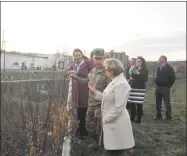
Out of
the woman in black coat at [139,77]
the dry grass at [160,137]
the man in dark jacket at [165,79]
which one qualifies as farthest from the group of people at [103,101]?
the man in dark jacket at [165,79]

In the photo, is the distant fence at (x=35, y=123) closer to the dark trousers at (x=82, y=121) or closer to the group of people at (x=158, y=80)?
the dark trousers at (x=82, y=121)

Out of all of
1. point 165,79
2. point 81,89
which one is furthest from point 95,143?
point 165,79

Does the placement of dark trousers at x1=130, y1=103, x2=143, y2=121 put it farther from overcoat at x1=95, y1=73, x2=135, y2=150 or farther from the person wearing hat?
overcoat at x1=95, y1=73, x2=135, y2=150

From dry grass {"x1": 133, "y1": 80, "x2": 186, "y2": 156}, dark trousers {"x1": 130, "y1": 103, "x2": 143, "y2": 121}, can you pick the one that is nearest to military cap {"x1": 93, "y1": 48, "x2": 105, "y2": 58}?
dry grass {"x1": 133, "y1": 80, "x2": 186, "y2": 156}

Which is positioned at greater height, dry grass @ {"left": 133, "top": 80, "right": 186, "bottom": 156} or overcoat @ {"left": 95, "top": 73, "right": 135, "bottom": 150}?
overcoat @ {"left": 95, "top": 73, "right": 135, "bottom": 150}

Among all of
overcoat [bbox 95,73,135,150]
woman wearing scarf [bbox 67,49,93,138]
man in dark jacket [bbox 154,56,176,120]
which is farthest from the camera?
man in dark jacket [bbox 154,56,176,120]

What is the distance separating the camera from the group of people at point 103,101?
11.4 ft

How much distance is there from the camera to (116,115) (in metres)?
3.43

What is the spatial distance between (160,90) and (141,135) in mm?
2549

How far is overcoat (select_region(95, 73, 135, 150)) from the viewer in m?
3.42

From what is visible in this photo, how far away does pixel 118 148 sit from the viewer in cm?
349

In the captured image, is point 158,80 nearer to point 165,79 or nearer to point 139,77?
point 165,79

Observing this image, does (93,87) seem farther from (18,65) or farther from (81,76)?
(18,65)

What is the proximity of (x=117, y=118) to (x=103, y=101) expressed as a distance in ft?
0.97
